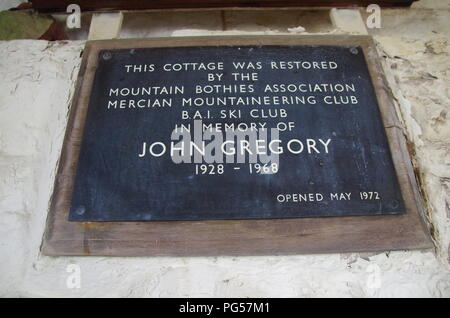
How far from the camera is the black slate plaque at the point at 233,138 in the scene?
1.70m

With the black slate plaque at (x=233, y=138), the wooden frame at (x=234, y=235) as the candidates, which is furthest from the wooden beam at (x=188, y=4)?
the wooden frame at (x=234, y=235)

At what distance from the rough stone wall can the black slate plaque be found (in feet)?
0.53

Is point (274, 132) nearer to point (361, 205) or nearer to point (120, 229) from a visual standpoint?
point (361, 205)

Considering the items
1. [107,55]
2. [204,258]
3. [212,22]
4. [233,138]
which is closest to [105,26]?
[107,55]

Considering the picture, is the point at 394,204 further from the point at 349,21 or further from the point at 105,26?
the point at 105,26

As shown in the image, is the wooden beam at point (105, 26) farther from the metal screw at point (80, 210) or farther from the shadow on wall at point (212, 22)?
the metal screw at point (80, 210)

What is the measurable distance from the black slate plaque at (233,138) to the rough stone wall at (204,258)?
0.16m

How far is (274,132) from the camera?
6.15ft

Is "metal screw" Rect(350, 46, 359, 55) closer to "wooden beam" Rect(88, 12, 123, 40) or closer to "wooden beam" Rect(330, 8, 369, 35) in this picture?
"wooden beam" Rect(330, 8, 369, 35)

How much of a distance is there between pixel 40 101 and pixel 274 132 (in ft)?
3.40

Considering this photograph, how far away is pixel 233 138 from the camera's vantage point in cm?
185
